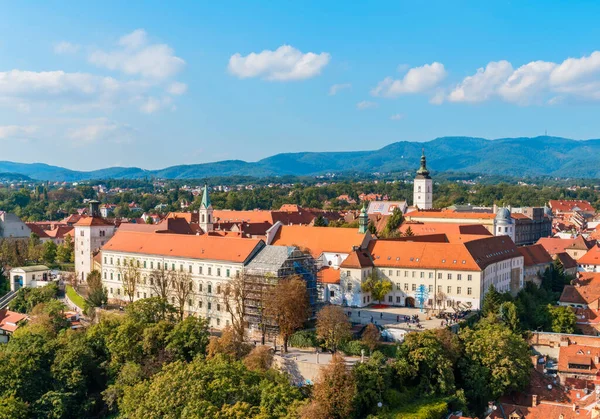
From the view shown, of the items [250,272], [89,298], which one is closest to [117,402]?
[250,272]

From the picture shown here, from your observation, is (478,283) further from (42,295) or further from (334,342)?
(42,295)

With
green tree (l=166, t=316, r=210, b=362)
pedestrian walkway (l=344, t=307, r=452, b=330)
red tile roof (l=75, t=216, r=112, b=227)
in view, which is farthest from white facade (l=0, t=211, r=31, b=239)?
pedestrian walkway (l=344, t=307, r=452, b=330)

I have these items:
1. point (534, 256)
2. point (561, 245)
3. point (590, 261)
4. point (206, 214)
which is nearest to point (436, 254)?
point (534, 256)

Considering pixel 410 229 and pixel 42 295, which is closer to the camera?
pixel 42 295

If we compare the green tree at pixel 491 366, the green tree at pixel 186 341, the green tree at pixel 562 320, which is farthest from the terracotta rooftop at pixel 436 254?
the green tree at pixel 186 341

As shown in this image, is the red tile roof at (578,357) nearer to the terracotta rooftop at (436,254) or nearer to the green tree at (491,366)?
the green tree at (491,366)

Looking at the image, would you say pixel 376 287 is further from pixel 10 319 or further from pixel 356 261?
pixel 10 319
